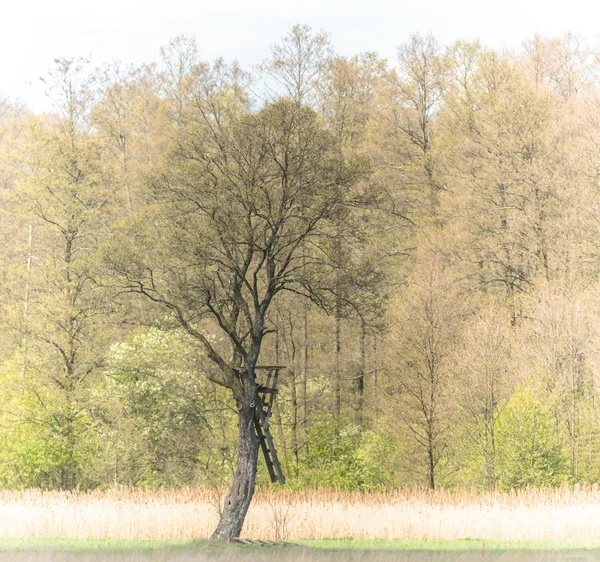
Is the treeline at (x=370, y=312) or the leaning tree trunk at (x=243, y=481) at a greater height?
the treeline at (x=370, y=312)

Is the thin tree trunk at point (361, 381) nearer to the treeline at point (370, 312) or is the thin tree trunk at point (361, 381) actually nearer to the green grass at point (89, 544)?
the treeline at point (370, 312)

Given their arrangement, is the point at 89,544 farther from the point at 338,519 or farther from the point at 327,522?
the point at 338,519

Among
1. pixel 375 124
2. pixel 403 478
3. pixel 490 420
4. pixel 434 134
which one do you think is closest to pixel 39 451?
pixel 403 478

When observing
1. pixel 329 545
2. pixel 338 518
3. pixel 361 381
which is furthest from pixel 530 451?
pixel 361 381

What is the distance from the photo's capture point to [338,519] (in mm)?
17500

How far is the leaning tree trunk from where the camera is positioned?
15758 millimetres

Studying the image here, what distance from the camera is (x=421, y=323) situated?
2469 cm

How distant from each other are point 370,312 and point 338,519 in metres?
5.65

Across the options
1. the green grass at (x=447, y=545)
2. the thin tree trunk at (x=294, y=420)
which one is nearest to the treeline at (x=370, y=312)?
the thin tree trunk at (x=294, y=420)

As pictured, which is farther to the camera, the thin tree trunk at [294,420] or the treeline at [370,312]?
the thin tree trunk at [294,420]

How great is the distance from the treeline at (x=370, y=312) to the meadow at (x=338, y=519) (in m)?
4.17

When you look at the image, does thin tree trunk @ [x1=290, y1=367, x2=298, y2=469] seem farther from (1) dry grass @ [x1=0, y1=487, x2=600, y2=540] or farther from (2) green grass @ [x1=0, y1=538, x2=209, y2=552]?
(2) green grass @ [x1=0, y1=538, x2=209, y2=552]

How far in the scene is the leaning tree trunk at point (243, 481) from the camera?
51.7 ft

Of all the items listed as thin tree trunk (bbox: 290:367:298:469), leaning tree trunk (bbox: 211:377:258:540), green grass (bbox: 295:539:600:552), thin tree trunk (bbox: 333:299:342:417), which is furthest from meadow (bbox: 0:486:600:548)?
thin tree trunk (bbox: 333:299:342:417)
